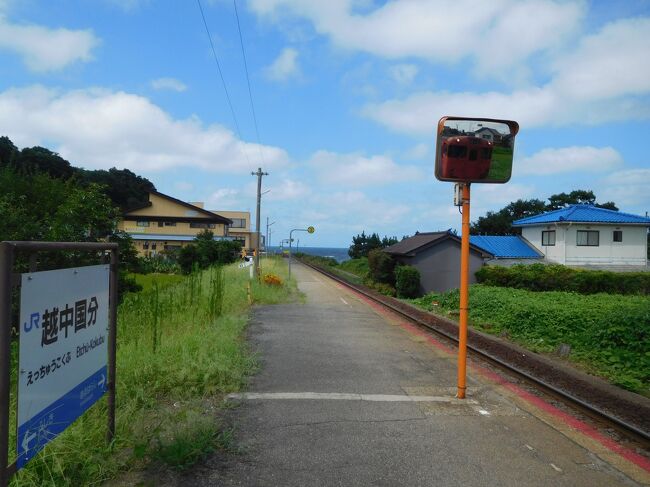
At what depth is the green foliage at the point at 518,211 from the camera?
54.3 meters

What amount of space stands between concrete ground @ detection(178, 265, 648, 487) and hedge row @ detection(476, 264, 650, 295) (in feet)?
50.5

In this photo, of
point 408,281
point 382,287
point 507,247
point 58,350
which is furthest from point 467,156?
point 507,247

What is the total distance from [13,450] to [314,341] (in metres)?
6.19

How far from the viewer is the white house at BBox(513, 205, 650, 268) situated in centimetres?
3105

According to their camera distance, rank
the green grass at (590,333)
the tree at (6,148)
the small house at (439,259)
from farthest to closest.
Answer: the tree at (6,148) < the small house at (439,259) < the green grass at (590,333)

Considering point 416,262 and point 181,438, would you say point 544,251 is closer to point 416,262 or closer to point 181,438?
point 416,262

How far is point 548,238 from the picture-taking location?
32750 millimetres

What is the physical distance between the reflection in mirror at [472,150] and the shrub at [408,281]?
72.1 ft

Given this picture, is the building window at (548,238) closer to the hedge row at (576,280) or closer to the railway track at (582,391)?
the hedge row at (576,280)

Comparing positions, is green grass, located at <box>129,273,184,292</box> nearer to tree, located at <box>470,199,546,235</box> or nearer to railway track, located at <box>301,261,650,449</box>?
railway track, located at <box>301,261,650,449</box>

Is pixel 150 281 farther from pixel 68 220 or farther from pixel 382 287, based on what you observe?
pixel 382 287

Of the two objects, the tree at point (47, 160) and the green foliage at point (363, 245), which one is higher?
the tree at point (47, 160)

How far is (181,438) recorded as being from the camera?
13.1 feet

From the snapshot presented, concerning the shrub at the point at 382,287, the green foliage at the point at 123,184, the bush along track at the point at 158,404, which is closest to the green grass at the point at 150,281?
the bush along track at the point at 158,404
